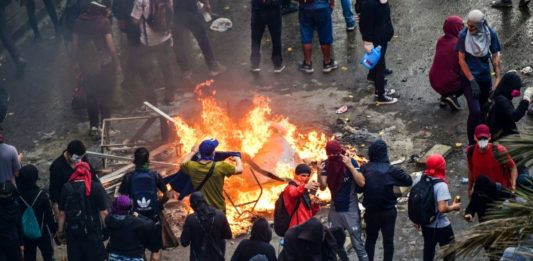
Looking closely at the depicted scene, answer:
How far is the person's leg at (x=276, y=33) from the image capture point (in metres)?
13.6

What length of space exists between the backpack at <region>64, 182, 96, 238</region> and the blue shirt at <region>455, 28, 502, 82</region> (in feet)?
16.5

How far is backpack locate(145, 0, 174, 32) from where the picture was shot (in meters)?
13.1

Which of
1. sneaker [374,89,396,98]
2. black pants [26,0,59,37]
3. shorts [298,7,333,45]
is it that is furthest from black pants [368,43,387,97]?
black pants [26,0,59,37]

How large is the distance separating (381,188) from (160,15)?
19.1 feet

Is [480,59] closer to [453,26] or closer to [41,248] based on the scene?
[453,26]

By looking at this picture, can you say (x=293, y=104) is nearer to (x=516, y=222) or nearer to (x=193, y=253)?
(x=193, y=253)

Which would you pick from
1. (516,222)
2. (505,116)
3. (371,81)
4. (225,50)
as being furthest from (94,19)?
(516,222)

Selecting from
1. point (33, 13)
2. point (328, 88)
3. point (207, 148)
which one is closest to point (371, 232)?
point (207, 148)

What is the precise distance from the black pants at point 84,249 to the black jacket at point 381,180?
2.81 meters

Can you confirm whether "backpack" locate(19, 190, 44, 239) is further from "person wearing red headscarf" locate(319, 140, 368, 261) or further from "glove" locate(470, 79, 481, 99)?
"glove" locate(470, 79, 481, 99)

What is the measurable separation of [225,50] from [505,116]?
6361mm

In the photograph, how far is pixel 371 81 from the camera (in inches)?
528

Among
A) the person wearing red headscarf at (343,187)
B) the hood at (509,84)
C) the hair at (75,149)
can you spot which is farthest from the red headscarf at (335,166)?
the hair at (75,149)

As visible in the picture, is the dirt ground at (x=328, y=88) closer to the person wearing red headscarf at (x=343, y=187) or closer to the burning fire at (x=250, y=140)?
the burning fire at (x=250, y=140)
